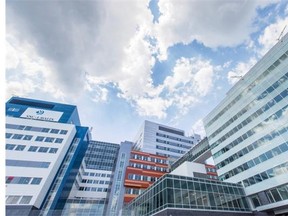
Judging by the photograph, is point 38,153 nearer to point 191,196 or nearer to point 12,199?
point 12,199

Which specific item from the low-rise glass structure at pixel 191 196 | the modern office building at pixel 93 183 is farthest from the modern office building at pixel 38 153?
the low-rise glass structure at pixel 191 196

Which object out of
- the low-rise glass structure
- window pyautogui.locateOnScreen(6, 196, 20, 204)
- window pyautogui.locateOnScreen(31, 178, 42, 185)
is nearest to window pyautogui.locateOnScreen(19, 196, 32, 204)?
window pyautogui.locateOnScreen(6, 196, 20, 204)

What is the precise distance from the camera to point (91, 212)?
4906 centimetres

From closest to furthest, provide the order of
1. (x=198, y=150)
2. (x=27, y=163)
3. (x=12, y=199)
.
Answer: (x=12, y=199)
(x=27, y=163)
(x=198, y=150)

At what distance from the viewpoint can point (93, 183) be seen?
67.3 m

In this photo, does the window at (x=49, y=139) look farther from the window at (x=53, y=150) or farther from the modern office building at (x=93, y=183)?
the modern office building at (x=93, y=183)

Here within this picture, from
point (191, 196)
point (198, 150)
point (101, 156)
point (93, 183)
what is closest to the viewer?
point (191, 196)

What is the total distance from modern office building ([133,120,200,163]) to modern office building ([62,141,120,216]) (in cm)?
1495

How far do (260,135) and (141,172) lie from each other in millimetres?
37591

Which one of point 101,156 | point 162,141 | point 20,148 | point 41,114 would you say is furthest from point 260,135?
point 101,156

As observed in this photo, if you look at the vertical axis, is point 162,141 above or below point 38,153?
above

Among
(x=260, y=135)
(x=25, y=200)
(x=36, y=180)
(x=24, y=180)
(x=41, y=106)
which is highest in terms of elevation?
(x=41, y=106)

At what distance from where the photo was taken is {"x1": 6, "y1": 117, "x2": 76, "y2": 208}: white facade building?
126 ft

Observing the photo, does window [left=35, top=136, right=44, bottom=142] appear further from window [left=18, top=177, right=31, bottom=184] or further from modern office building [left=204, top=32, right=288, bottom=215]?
modern office building [left=204, top=32, right=288, bottom=215]
